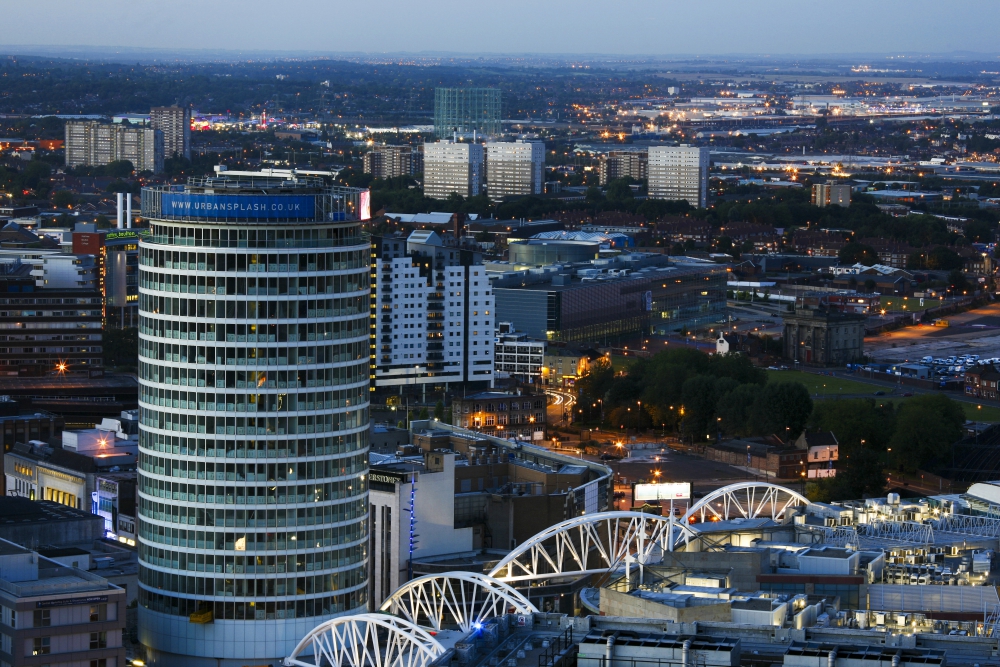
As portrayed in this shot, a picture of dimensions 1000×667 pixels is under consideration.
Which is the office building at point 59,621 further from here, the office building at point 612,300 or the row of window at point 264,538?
the office building at point 612,300

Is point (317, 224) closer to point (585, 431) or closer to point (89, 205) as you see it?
point (585, 431)

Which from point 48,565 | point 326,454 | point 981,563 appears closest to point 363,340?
point 326,454

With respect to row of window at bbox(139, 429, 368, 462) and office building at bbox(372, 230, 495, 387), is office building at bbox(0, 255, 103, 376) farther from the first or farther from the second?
row of window at bbox(139, 429, 368, 462)

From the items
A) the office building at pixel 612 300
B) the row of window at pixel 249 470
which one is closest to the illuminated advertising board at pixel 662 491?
the row of window at pixel 249 470

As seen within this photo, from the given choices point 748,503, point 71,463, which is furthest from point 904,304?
point 71,463

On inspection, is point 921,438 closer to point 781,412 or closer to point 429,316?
point 781,412
